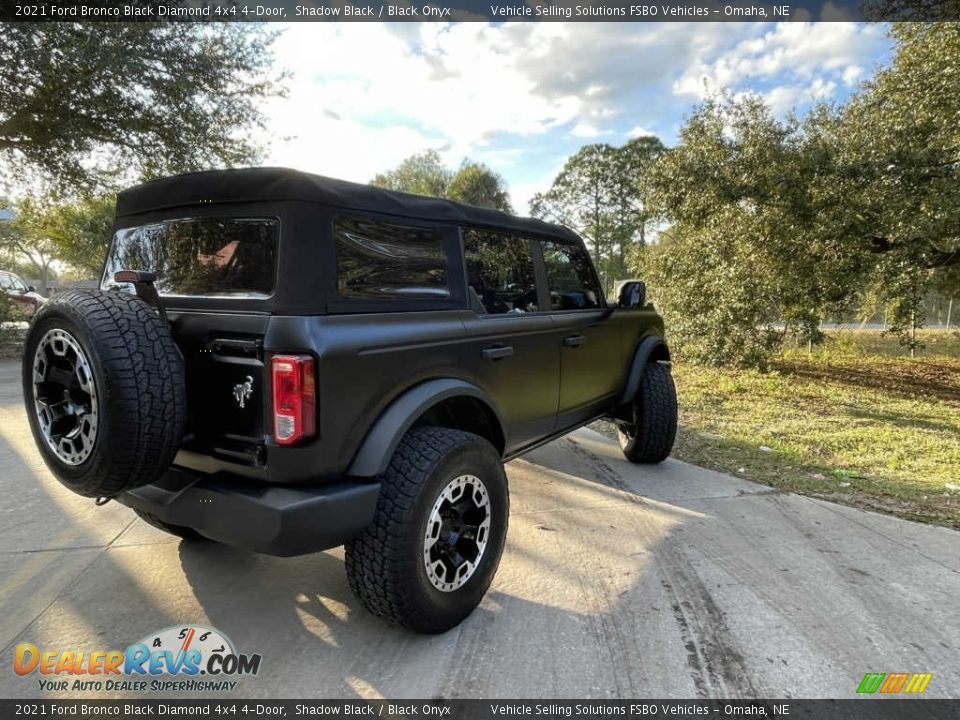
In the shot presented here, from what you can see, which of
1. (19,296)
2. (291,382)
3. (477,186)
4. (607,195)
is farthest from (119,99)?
(607,195)

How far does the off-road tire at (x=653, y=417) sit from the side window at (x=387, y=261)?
2231mm

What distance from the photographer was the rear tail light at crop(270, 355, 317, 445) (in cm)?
170

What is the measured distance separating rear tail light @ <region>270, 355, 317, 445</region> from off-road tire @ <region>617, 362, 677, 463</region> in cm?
292

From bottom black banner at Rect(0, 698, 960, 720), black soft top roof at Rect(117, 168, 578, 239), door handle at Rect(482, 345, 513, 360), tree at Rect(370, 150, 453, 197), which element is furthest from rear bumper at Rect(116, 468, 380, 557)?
tree at Rect(370, 150, 453, 197)

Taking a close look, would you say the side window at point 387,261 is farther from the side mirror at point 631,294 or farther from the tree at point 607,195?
the tree at point 607,195

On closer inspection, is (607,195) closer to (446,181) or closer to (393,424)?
(446,181)

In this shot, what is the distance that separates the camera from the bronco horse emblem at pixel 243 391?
178 cm

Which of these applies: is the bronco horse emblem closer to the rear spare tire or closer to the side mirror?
the rear spare tire

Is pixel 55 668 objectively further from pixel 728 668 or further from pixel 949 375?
pixel 949 375

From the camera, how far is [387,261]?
2178mm

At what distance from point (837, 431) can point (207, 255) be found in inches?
230

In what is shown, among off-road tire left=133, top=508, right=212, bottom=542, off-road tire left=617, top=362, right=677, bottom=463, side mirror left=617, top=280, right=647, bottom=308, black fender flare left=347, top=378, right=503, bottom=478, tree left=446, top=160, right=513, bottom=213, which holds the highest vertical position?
tree left=446, top=160, right=513, bottom=213

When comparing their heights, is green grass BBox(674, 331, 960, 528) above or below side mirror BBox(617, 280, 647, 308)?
below

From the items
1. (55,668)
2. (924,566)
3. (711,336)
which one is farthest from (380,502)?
(711,336)
